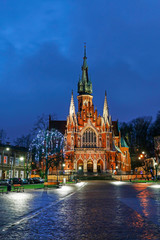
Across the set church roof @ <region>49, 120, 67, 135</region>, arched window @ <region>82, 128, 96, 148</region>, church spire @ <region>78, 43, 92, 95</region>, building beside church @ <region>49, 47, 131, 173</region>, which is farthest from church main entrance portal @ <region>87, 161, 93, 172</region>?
church spire @ <region>78, 43, 92, 95</region>

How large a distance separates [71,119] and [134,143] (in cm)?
1887

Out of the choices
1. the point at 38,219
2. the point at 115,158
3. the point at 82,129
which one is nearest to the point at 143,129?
the point at 115,158

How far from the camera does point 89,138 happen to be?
74.3 meters

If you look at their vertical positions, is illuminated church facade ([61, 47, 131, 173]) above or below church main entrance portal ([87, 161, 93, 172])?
above

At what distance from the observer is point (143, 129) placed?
73438mm

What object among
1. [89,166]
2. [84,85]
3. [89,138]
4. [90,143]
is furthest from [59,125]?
[89,166]

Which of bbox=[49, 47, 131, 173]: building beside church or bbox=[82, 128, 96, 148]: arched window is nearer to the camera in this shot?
bbox=[49, 47, 131, 173]: building beside church

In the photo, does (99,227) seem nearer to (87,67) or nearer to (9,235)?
(9,235)

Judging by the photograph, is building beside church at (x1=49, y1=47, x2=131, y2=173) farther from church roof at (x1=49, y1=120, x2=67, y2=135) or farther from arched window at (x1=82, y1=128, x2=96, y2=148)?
church roof at (x1=49, y1=120, x2=67, y2=135)

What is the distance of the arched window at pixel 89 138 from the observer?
73875 mm

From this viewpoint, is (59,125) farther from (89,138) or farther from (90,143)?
(90,143)

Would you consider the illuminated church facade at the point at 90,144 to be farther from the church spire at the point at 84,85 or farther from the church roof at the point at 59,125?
the church roof at the point at 59,125

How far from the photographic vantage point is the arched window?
73.9 meters

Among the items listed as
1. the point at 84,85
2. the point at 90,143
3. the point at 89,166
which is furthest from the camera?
the point at 84,85
